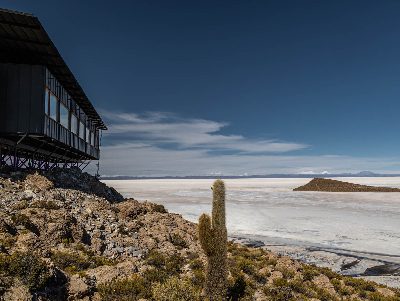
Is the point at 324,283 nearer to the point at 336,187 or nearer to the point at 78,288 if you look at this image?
the point at 78,288

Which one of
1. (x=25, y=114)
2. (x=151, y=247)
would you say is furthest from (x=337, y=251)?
(x=25, y=114)

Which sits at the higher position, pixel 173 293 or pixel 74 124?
pixel 74 124

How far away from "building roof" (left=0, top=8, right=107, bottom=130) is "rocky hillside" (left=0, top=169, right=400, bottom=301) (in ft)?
24.5

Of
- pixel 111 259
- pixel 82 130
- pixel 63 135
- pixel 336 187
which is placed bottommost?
pixel 111 259

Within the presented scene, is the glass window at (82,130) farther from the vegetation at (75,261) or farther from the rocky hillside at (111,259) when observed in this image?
the vegetation at (75,261)

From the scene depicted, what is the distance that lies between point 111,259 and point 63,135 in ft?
45.4

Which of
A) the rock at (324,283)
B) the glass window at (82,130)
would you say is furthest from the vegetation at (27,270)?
the glass window at (82,130)

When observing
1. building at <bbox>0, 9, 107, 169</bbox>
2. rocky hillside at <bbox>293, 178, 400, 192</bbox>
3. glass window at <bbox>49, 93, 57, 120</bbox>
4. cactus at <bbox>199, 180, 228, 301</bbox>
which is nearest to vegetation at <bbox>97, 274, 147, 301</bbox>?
cactus at <bbox>199, 180, 228, 301</bbox>

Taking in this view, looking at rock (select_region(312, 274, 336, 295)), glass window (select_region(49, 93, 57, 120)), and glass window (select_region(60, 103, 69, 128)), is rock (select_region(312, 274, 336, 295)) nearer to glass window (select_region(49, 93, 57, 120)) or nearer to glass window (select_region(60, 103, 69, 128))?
glass window (select_region(49, 93, 57, 120))

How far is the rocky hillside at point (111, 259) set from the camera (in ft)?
41.3

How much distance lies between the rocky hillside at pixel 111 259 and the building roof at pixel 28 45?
7480 millimetres

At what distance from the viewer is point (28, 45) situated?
70.5 feet

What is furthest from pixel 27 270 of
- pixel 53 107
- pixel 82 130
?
pixel 82 130

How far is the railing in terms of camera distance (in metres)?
23.6
